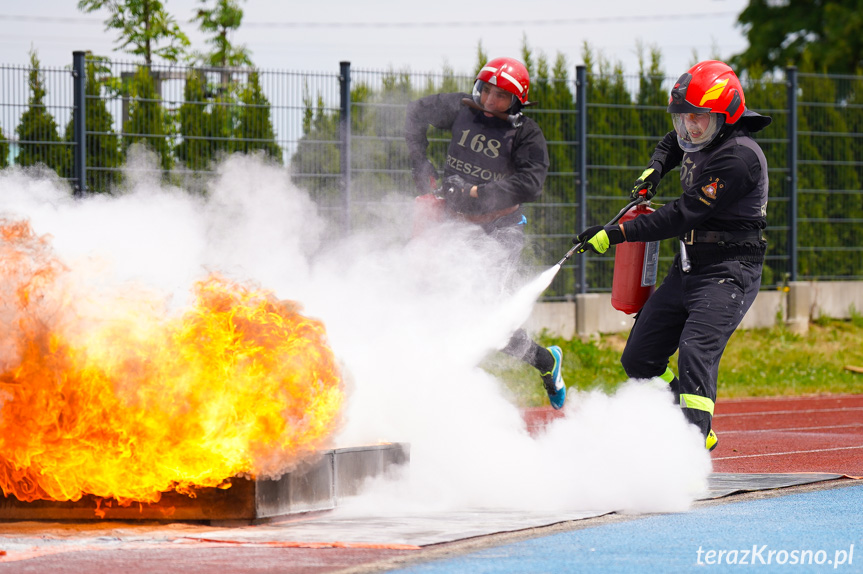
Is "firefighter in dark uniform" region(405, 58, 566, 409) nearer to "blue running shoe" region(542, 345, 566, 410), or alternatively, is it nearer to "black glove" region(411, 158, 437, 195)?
"blue running shoe" region(542, 345, 566, 410)

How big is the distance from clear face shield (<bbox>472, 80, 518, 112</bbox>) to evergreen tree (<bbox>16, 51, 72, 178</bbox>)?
17.4 feet

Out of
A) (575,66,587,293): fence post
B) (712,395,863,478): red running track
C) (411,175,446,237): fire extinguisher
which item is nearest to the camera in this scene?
(712,395,863,478): red running track

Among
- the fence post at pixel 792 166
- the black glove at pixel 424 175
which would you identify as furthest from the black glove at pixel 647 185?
the fence post at pixel 792 166

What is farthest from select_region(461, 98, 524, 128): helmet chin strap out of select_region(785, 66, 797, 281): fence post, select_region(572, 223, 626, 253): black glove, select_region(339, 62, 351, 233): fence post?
select_region(785, 66, 797, 281): fence post

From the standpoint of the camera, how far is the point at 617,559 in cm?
487

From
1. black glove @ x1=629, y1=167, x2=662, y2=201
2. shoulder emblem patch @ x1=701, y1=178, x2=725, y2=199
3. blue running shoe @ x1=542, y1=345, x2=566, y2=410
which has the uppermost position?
black glove @ x1=629, y1=167, x2=662, y2=201

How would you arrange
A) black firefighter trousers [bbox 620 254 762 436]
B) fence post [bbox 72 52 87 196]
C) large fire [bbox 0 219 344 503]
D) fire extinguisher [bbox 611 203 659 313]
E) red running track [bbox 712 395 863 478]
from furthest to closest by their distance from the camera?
fence post [bbox 72 52 87 196] < red running track [bbox 712 395 863 478] < fire extinguisher [bbox 611 203 659 313] < black firefighter trousers [bbox 620 254 762 436] < large fire [bbox 0 219 344 503]

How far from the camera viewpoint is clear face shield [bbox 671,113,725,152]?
666 centimetres

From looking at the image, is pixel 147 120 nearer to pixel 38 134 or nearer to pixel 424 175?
pixel 38 134

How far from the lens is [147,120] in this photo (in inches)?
497

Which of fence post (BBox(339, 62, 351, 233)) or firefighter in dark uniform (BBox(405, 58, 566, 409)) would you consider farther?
fence post (BBox(339, 62, 351, 233))

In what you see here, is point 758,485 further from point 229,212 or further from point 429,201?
point 229,212

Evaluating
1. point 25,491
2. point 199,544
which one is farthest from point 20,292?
point 199,544

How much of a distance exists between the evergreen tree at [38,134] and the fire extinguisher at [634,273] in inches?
267
